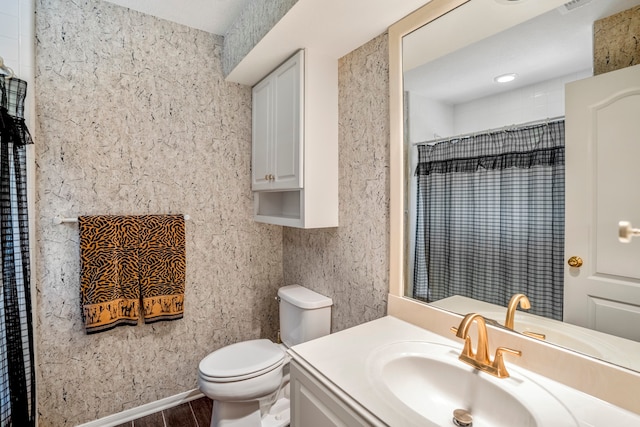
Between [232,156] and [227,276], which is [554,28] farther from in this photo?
[227,276]

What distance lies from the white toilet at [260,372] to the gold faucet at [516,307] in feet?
3.24

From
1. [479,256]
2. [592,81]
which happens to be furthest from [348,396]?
[592,81]

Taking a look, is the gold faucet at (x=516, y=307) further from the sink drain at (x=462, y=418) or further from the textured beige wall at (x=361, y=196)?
the textured beige wall at (x=361, y=196)

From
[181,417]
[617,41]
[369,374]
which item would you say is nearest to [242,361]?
[181,417]

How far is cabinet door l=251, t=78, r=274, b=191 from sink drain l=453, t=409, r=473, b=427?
57.3 inches

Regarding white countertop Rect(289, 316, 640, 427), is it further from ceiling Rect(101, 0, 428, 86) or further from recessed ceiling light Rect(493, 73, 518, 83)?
ceiling Rect(101, 0, 428, 86)

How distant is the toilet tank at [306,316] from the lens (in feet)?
5.87

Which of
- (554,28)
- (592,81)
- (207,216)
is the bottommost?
(207,216)

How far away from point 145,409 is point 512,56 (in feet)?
8.30

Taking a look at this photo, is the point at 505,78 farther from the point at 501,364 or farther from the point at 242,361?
the point at 242,361

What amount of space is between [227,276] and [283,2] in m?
1.63

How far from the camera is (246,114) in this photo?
7.12ft

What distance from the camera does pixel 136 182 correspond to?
1.82 metres

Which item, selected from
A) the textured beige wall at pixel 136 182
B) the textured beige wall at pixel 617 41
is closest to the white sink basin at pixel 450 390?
the textured beige wall at pixel 617 41
